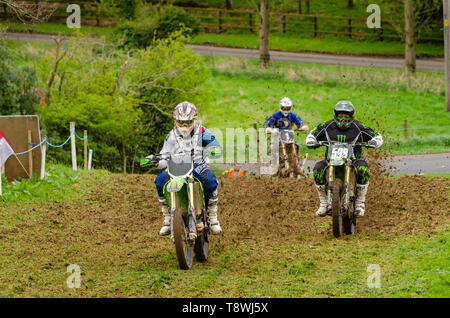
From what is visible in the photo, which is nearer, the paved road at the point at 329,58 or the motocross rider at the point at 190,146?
the motocross rider at the point at 190,146

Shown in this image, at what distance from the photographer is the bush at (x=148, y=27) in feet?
131

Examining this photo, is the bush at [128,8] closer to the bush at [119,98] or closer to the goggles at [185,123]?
the bush at [119,98]

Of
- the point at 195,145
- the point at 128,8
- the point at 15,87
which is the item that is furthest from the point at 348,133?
the point at 128,8

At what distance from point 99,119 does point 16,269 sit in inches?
595

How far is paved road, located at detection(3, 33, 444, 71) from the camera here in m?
44.4

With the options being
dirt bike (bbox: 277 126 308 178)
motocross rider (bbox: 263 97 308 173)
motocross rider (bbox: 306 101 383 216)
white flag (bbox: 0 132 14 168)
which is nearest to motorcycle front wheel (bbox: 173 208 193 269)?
motocross rider (bbox: 306 101 383 216)

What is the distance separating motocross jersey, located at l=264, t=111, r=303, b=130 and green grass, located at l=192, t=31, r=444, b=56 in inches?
1288

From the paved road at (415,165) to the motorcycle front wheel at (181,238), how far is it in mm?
10711

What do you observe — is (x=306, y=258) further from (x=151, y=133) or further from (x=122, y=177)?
(x=151, y=133)

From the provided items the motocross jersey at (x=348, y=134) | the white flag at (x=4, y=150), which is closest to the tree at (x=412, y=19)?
the white flag at (x=4, y=150)

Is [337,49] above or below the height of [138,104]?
above
